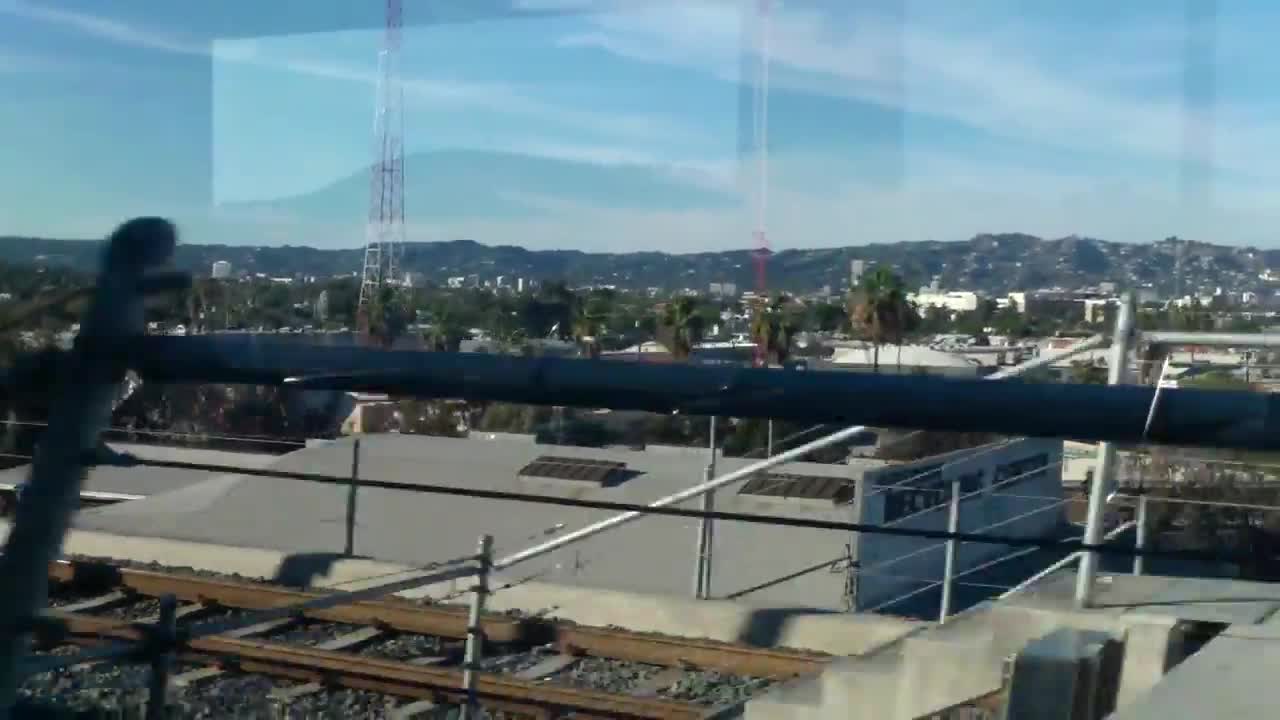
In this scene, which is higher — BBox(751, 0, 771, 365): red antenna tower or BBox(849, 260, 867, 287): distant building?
BBox(751, 0, 771, 365): red antenna tower

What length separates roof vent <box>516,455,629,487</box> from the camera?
3529mm

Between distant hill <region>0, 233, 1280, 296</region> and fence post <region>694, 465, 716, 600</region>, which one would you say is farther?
fence post <region>694, 465, 716, 600</region>

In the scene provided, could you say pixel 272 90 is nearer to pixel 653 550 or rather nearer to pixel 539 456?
pixel 539 456

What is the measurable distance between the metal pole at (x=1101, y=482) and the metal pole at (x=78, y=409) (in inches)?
63.5

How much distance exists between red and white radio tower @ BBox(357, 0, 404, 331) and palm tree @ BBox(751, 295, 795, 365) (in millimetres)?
778

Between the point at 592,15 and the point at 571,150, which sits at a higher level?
the point at 592,15

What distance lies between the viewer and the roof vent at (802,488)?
3578 millimetres

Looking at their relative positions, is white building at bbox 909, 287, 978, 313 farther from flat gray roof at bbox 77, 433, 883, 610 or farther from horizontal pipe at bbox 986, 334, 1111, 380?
flat gray roof at bbox 77, 433, 883, 610

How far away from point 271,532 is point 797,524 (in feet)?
14.3

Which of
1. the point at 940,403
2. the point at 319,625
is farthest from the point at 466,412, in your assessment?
the point at 319,625

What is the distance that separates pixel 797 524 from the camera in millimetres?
2002

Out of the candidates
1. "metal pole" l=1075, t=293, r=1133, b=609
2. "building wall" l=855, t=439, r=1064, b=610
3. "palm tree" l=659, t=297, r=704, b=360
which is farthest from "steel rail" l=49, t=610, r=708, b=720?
"palm tree" l=659, t=297, r=704, b=360

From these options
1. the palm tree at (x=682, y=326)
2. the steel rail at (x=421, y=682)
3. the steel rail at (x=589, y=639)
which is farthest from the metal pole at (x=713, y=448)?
the steel rail at (x=589, y=639)

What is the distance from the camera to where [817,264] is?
10.9 ft
